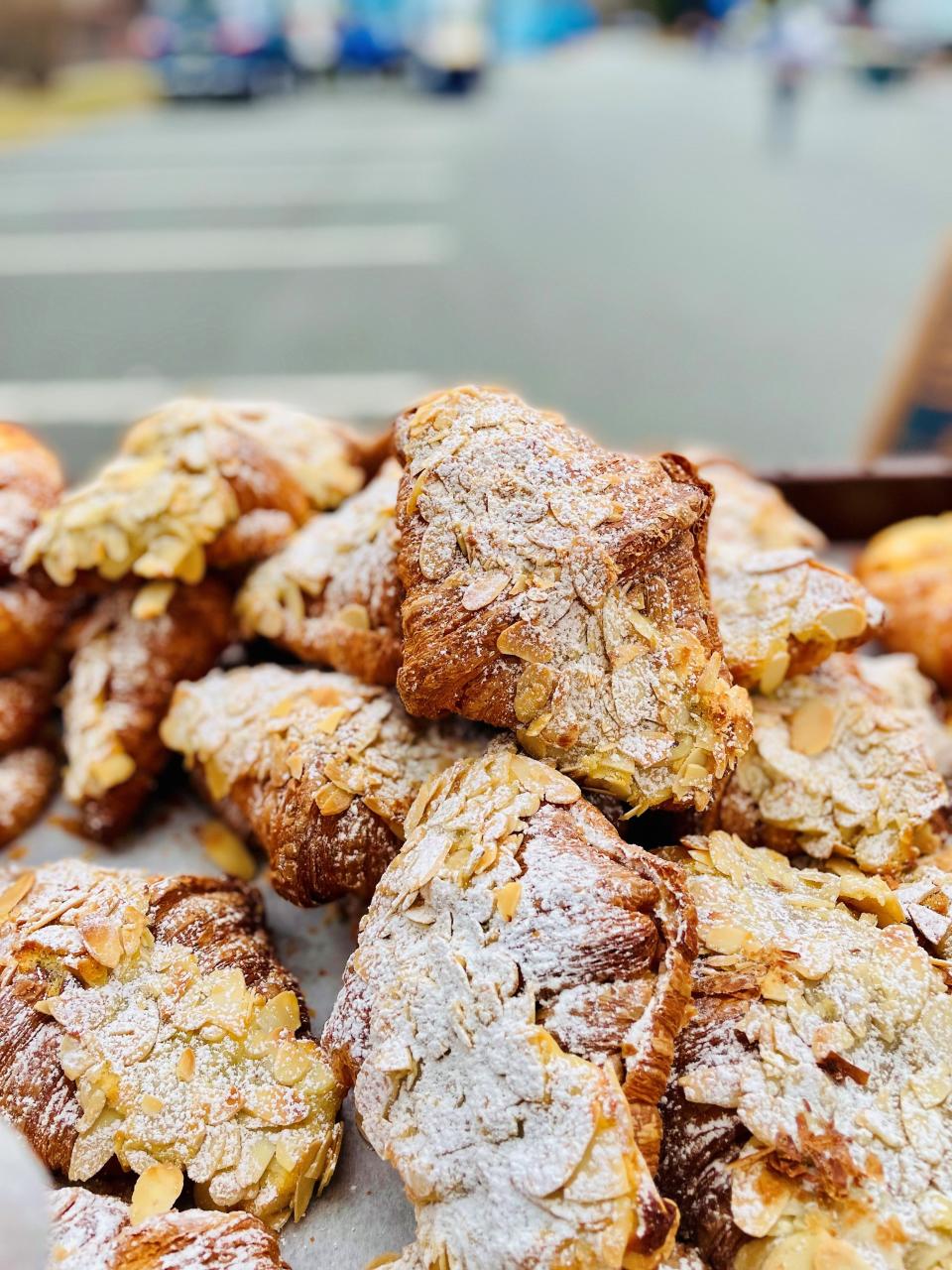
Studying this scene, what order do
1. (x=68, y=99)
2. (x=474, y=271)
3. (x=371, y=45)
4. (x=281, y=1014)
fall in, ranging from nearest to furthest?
(x=281, y=1014) → (x=474, y=271) → (x=68, y=99) → (x=371, y=45)

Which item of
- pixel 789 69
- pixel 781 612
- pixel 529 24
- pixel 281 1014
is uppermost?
pixel 529 24

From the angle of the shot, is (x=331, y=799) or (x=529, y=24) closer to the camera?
(x=331, y=799)

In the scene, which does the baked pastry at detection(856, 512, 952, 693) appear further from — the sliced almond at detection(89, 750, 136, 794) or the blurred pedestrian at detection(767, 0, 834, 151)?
the blurred pedestrian at detection(767, 0, 834, 151)

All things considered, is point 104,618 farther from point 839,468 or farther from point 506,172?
point 506,172

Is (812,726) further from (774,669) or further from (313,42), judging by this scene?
(313,42)

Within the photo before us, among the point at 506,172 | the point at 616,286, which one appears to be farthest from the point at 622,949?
the point at 506,172

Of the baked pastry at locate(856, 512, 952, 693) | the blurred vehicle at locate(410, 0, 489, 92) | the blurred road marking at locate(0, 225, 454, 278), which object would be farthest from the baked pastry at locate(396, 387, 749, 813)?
the blurred vehicle at locate(410, 0, 489, 92)

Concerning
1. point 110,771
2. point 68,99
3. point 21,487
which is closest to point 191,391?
point 21,487

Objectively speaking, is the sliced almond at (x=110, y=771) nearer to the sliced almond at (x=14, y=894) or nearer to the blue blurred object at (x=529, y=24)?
the sliced almond at (x=14, y=894)
